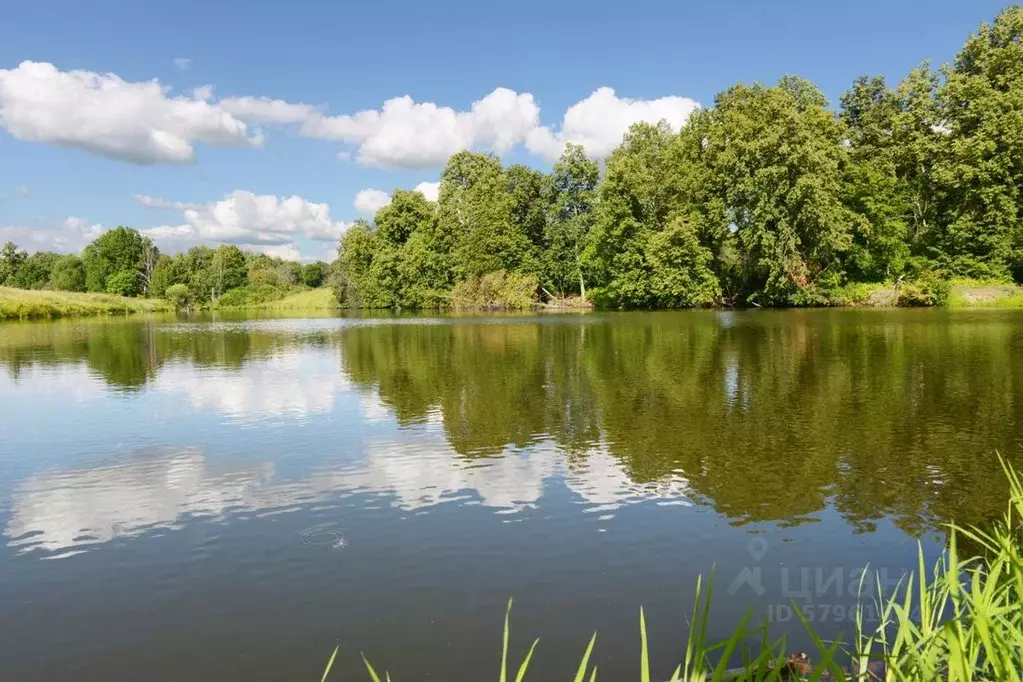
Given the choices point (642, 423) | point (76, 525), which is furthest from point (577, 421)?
point (76, 525)

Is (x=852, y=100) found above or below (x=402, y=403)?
above

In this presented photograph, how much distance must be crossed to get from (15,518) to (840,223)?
209 ft

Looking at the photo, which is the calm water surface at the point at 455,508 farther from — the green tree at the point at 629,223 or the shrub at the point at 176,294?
the shrub at the point at 176,294

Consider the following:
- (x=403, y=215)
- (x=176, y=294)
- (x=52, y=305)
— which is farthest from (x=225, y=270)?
(x=52, y=305)

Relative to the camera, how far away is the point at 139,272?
144 metres

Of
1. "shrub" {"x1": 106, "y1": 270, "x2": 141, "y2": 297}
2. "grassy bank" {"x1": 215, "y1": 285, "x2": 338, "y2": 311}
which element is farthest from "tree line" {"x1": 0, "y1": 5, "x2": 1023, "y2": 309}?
"shrub" {"x1": 106, "y1": 270, "x2": 141, "y2": 297}

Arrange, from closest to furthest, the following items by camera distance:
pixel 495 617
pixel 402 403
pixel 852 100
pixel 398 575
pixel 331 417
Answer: pixel 495 617, pixel 398 575, pixel 331 417, pixel 402 403, pixel 852 100

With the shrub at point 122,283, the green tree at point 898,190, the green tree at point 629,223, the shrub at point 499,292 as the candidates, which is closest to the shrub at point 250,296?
the shrub at point 122,283

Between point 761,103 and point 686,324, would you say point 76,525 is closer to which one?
point 686,324

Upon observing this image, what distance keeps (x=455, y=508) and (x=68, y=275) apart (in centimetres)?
16017

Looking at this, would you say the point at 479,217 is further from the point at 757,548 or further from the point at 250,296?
the point at 757,548

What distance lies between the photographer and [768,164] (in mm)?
64375

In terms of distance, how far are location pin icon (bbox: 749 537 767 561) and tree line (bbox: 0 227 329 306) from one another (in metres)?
137

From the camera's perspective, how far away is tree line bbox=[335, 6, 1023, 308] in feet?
193
